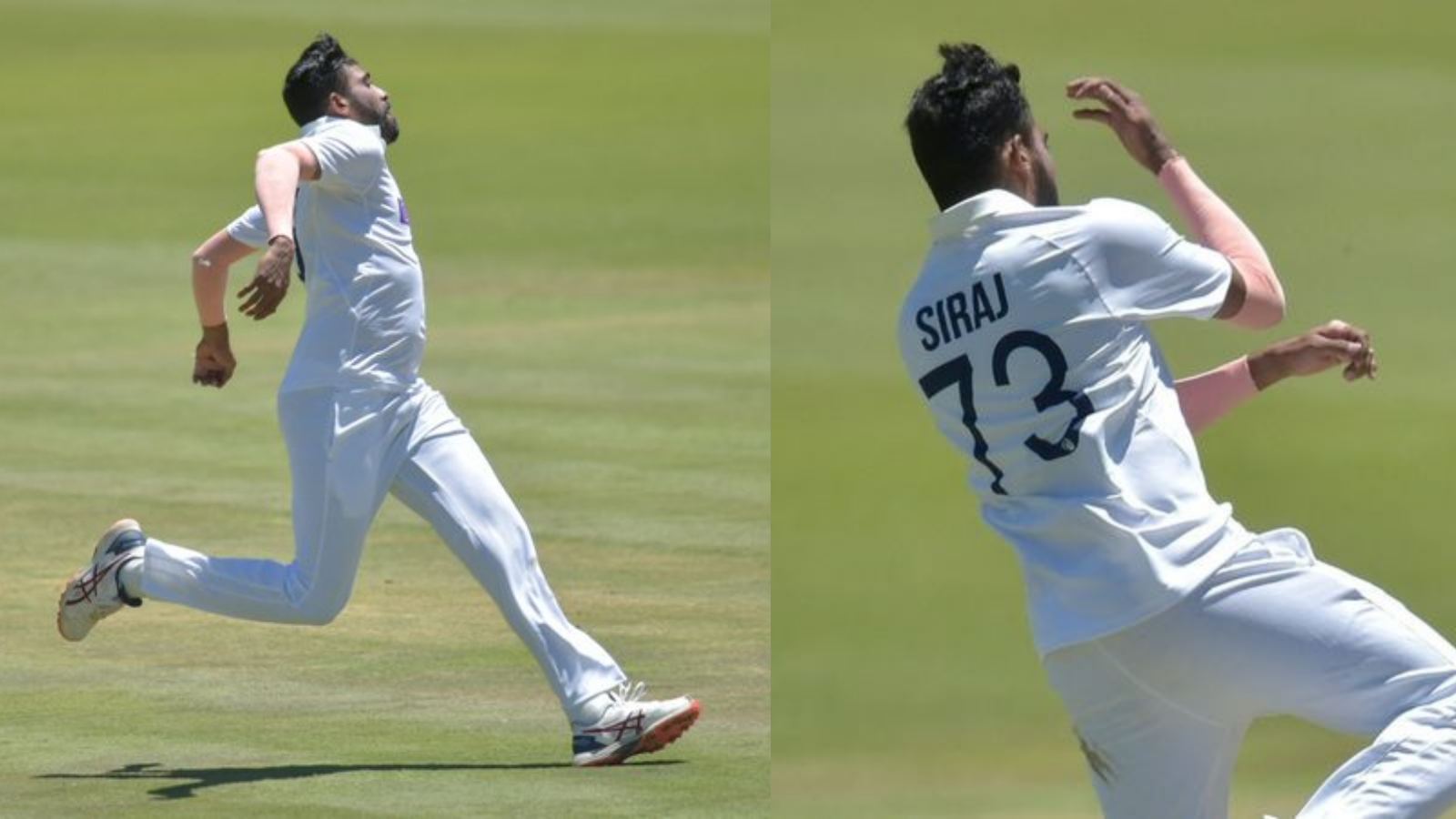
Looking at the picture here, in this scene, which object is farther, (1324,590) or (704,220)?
(704,220)

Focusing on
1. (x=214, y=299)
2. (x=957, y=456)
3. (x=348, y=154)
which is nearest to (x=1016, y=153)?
(x=348, y=154)

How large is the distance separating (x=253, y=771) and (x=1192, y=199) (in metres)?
3.60

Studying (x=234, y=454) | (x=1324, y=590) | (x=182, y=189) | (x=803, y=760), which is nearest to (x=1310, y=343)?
(x=1324, y=590)

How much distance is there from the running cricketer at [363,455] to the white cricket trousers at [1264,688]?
288 centimetres

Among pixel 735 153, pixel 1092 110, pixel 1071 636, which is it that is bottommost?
pixel 1071 636

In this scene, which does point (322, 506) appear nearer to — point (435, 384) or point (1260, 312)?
point (1260, 312)

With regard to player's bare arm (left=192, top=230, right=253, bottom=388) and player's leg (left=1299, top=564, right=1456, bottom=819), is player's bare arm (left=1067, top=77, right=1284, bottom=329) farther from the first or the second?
player's bare arm (left=192, top=230, right=253, bottom=388)

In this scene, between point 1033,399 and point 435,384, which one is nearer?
point 1033,399

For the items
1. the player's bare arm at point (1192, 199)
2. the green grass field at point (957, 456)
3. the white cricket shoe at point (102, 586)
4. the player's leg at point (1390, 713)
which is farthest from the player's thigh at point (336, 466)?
the player's leg at point (1390, 713)

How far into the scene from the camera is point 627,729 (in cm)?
809

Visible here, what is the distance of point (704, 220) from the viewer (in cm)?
2334

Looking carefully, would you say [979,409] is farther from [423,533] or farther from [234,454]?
[234,454]

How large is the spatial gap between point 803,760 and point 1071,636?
4191mm

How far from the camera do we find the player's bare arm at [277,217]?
23.3 feet
